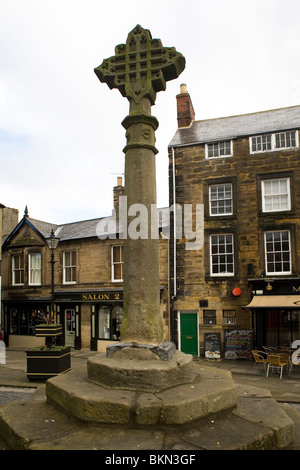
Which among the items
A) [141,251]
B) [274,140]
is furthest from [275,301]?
[141,251]

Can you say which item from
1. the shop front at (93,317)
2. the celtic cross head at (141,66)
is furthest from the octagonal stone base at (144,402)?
the shop front at (93,317)

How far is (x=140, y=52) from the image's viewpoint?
583cm

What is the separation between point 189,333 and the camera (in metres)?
17.3

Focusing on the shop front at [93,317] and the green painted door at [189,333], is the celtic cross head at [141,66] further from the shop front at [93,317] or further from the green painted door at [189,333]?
the shop front at [93,317]

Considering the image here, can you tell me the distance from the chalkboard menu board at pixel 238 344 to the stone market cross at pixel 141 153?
11.9 meters

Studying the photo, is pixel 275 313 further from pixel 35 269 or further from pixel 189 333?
pixel 35 269

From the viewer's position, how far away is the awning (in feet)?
48.5

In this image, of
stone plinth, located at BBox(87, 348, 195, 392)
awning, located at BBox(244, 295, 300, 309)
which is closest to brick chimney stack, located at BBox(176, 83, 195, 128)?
awning, located at BBox(244, 295, 300, 309)

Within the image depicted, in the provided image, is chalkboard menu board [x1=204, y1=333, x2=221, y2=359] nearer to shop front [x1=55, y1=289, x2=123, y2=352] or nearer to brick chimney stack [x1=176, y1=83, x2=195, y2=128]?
shop front [x1=55, y1=289, x2=123, y2=352]

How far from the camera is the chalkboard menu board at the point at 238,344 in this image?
53.0 ft

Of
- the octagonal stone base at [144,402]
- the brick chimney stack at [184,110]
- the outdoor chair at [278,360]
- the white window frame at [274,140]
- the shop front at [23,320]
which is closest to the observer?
the octagonal stone base at [144,402]

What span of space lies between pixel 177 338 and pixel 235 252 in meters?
4.77
